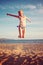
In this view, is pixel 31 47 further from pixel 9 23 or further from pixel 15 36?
pixel 9 23

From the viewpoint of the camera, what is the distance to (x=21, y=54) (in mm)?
2729

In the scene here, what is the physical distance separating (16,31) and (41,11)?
47cm

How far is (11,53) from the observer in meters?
Result: 2.74

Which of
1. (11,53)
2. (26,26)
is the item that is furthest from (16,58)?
(26,26)

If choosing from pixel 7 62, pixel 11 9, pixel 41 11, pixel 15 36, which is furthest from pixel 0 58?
pixel 41 11

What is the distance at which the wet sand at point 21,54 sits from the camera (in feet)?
8.80

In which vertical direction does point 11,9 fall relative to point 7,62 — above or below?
above

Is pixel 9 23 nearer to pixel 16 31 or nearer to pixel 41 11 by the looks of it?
pixel 16 31

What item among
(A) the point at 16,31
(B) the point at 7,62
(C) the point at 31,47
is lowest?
(B) the point at 7,62

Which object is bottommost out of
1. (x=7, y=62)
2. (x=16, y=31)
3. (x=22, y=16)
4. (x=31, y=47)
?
(x=7, y=62)

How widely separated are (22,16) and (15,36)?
31cm

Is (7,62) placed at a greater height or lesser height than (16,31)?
lesser

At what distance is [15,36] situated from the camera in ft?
9.08

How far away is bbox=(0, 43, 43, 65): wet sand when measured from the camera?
2.68 meters
